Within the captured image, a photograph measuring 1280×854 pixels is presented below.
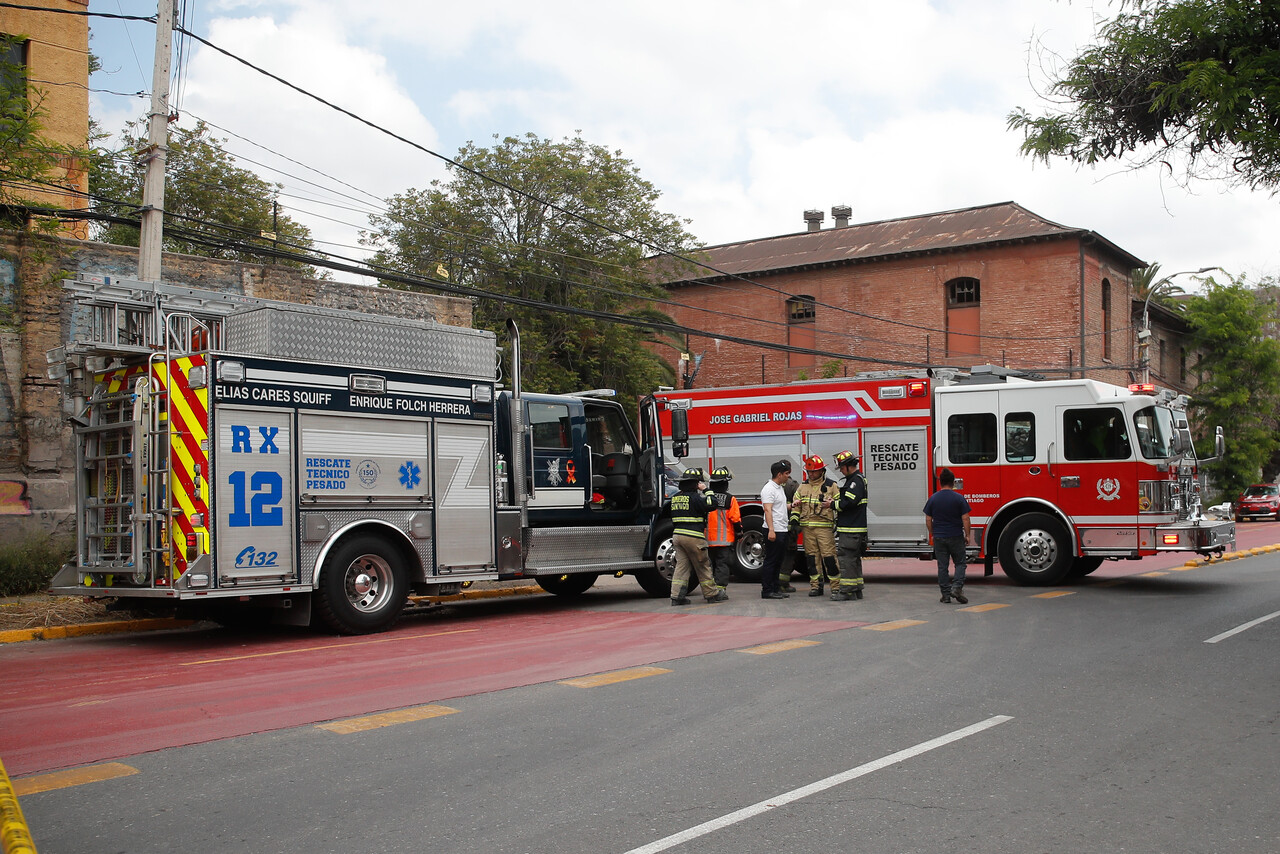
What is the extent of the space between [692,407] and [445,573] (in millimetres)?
6522

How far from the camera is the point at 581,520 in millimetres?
13445

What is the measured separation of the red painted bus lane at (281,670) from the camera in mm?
6668

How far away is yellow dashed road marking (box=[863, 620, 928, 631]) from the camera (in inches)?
422

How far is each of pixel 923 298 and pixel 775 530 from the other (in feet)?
104

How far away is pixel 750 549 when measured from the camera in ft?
54.1

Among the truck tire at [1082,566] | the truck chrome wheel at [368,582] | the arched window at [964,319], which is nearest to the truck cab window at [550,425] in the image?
the truck chrome wheel at [368,582]

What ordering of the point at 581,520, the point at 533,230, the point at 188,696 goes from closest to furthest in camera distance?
the point at 188,696, the point at 581,520, the point at 533,230

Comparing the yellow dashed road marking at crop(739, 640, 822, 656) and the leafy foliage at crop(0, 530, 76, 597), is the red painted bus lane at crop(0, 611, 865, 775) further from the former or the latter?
the leafy foliage at crop(0, 530, 76, 597)

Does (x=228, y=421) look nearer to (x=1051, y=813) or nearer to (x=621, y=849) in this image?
(x=621, y=849)

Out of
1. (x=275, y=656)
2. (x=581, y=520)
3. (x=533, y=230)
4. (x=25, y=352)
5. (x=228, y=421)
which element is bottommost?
(x=275, y=656)

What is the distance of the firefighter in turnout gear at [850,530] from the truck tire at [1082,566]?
3.97 m

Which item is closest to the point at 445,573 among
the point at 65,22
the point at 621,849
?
the point at 621,849

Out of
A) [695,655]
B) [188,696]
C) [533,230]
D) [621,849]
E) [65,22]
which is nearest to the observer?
[621,849]

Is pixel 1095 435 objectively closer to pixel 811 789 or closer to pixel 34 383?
pixel 811 789
